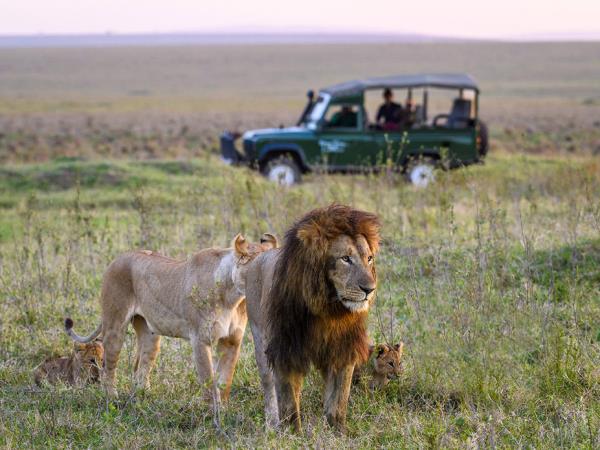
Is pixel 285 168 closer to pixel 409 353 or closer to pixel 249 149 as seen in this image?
pixel 249 149

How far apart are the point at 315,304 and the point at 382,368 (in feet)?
4.40

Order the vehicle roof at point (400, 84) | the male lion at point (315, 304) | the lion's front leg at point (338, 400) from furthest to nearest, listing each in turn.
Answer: the vehicle roof at point (400, 84) → the lion's front leg at point (338, 400) → the male lion at point (315, 304)

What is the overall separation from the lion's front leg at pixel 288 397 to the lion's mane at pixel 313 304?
51 mm

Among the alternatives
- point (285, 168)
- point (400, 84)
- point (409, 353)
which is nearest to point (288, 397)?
point (409, 353)

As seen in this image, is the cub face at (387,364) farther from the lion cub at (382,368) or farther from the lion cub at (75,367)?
the lion cub at (75,367)

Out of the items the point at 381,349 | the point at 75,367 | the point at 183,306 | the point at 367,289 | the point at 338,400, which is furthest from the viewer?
the point at 75,367

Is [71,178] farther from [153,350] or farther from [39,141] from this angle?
[39,141]

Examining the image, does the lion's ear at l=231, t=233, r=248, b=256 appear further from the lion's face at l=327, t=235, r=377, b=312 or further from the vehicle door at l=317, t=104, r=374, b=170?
the vehicle door at l=317, t=104, r=374, b=170

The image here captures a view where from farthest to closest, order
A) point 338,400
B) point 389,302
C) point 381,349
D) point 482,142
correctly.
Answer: point 482,142 → point 389,302 → point 381,349 → point 338,400

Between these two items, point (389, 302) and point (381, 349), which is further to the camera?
point (389, 302)

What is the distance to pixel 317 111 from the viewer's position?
17.9 meters

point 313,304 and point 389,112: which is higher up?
point 313,304

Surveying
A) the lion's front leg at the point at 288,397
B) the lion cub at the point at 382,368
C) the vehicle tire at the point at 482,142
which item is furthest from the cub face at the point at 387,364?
the vehicle tire at the point at 482,142

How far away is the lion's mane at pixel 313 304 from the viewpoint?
16.9 ft
